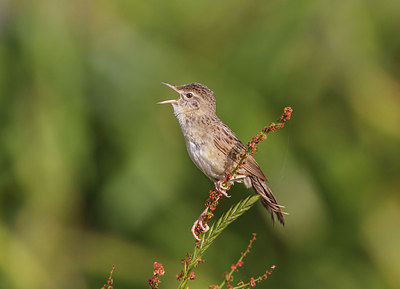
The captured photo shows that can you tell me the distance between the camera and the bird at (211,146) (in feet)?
12.5

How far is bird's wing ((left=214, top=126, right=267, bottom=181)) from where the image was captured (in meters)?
3.77

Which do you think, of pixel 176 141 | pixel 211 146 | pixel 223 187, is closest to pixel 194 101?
pixel 211 146

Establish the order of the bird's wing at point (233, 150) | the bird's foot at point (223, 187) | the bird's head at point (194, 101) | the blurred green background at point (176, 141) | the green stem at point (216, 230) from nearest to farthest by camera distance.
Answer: the green stem at point (216, 230)
the bird's foot at point (223, 187)
the bird's wing at point (233, 150)
the bird's head at point (194, 101)
the blurred green background at point (176, 141)

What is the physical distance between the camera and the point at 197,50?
7070mm

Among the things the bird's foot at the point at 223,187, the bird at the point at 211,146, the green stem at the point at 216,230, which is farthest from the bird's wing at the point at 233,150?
the green stem at the point at 216,230

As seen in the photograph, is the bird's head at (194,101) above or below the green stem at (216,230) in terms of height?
above

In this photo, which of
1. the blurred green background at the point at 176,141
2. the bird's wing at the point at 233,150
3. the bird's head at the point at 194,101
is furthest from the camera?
the blurred green background at the point at 176,141

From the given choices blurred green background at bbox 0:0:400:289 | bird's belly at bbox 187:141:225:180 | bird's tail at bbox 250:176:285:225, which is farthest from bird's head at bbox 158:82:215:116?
blurred green background at bbox 0:0:400:289

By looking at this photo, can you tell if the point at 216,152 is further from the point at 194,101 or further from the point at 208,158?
the point at 194,101

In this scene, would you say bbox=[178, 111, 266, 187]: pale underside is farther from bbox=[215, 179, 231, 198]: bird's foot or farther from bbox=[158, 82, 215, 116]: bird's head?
bbox=[215, 179, 231, 198]: bird's foot

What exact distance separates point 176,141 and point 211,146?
2535 mm

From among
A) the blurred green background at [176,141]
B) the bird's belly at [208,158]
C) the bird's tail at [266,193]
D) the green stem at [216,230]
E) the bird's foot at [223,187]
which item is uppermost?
the blurred green background at [176,141]

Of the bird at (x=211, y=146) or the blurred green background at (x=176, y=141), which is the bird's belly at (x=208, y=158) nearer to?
the bird at (x=211, y=146)

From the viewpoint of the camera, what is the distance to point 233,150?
391 cm
